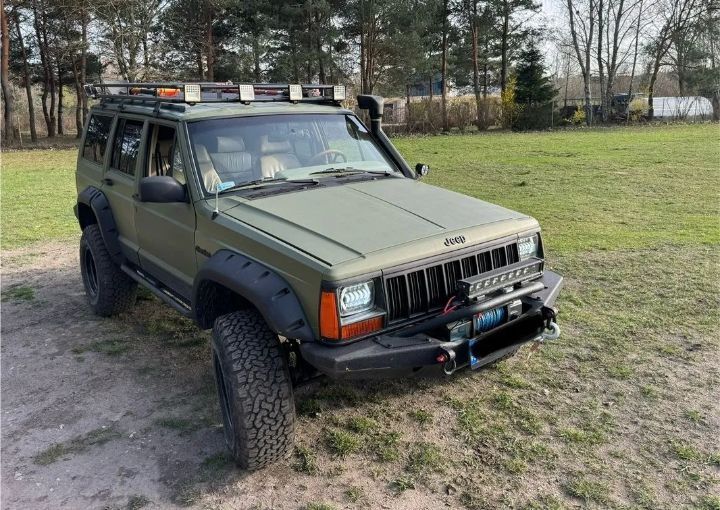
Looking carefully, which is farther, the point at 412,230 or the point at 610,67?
the point at 610,67

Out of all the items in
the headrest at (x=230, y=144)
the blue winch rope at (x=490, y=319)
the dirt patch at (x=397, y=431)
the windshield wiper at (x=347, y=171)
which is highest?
the headrest at (x=230, y=144)

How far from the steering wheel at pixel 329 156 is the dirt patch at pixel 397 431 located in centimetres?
160

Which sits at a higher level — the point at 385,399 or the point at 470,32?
the point at 470,32

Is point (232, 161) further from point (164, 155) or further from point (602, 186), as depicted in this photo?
point (602, 186)

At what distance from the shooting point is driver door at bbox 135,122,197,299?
4.08 meters

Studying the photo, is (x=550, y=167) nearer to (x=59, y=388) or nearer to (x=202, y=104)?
(x=202, y=104)

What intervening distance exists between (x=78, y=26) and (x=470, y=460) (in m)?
36.2

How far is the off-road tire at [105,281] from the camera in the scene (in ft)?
18.0

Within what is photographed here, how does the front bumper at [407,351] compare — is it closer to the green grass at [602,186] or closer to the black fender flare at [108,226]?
the black fender flare at [108,226]

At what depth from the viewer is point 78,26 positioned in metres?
32.7

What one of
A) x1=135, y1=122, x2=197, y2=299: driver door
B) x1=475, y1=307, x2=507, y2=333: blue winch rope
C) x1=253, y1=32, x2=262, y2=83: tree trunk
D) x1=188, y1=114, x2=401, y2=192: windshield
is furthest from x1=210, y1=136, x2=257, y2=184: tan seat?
x1=253, y1=32, x2=262, y2=83: tree trunk

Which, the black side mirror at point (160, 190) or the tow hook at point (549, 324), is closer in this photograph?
the tow hook at point (549, 324)

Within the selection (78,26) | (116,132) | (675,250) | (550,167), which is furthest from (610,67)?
(116,132)

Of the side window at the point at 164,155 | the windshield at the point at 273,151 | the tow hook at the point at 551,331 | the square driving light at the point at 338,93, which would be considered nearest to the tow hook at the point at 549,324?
the tow hook at the point at 551,331
